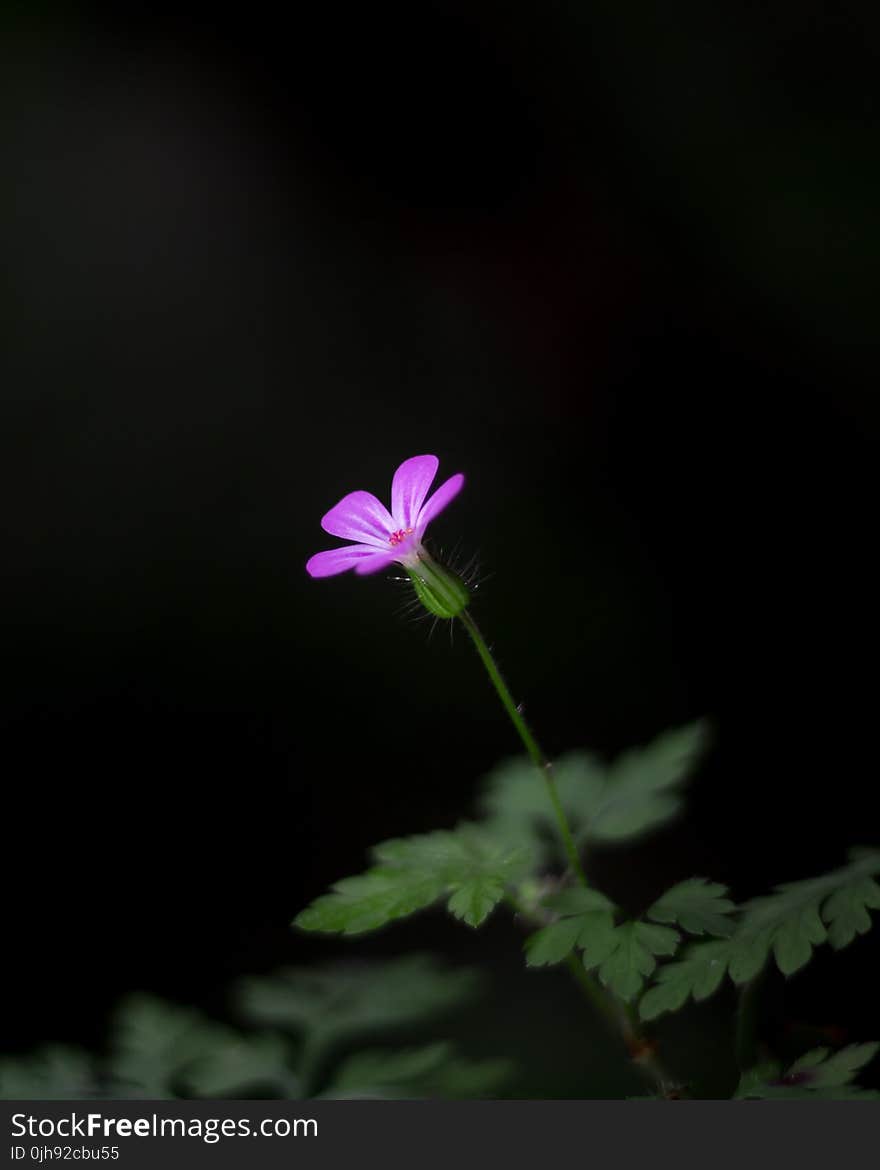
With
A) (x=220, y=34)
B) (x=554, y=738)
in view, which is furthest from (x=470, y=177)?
(x=554, y=738)

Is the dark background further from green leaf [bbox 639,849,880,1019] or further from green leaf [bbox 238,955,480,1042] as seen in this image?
green leaf [bbox 639,849,880,1019]

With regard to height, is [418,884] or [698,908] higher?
[418,884]

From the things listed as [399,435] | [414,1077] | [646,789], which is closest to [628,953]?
[646,789]

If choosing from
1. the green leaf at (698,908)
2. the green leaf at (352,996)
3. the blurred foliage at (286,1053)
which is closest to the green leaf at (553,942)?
the green leaf at (698,908)

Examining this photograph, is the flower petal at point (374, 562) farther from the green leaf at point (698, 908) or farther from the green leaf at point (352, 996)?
the green leaf at point (352, 996)

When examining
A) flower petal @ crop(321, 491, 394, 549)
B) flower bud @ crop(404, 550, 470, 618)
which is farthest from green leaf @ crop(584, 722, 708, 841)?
flower petal @ crop(321, 491, 394, 549)

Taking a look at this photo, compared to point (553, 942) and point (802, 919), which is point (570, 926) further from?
point (802, 919)
